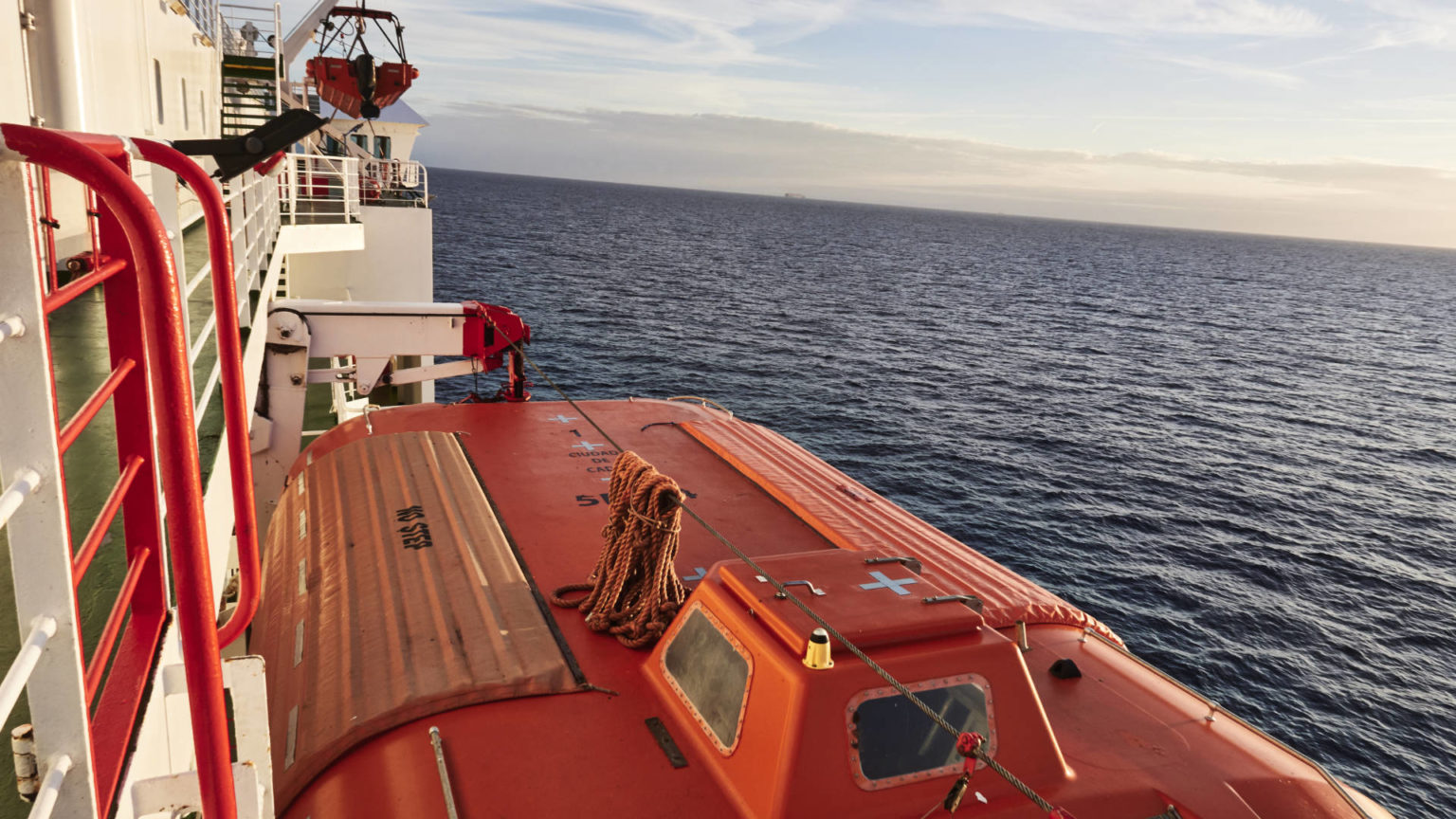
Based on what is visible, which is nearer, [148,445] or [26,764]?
[26,764]

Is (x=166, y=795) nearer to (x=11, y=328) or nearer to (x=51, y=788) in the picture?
(x=51, y=788)

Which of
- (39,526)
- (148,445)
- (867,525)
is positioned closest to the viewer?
(39,526)

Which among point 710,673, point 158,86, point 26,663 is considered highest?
point 158,86

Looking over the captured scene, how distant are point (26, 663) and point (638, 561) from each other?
5667 millimetres

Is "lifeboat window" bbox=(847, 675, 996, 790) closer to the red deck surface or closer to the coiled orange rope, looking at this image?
the red deck surface

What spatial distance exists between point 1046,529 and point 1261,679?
645cm

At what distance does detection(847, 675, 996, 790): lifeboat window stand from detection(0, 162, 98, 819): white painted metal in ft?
14.8

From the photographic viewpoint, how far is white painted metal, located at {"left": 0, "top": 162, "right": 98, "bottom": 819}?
156 centimetres

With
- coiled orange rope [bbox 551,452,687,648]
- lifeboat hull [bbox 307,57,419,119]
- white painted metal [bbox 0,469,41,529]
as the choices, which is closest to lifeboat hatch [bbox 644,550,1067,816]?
coiled orange rope [bbox 551,452,687,648]

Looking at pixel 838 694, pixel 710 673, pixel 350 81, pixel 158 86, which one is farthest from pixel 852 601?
pixel 350 81

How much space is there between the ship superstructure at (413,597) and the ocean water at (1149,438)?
12.1m

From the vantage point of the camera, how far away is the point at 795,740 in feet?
17.6

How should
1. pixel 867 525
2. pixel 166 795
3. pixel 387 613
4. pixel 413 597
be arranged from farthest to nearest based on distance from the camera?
pixel 867 525 → pixel 413 597 → pixel 387 613 → pixel 166 795

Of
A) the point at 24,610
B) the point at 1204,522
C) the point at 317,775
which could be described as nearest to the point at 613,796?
the point at 317,775
